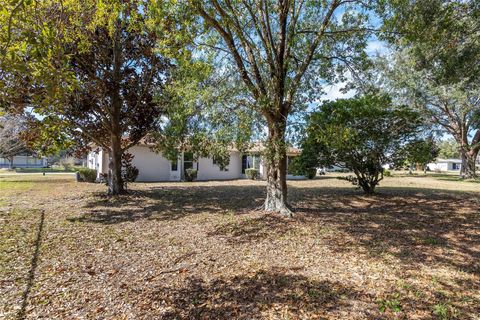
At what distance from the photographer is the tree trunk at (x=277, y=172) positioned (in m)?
7.42

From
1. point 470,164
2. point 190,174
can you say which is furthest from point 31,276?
point 470,164

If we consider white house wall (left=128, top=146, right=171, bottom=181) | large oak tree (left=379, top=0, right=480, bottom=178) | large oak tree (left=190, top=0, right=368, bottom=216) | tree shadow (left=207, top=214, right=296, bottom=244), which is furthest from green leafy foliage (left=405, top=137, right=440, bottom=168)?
white house wall (left=128, top=146, right=171, bottom=181)

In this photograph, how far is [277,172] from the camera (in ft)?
27.6

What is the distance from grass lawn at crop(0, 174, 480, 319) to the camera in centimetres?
334

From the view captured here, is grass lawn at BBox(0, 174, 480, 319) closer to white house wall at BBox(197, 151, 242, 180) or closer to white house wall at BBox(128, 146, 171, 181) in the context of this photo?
white house wall at BBox(128, 146, 171, 181)

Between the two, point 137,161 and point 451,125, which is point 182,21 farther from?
point 451,125

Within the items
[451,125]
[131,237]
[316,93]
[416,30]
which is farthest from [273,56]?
[451,125]

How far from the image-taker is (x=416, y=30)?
283 inches

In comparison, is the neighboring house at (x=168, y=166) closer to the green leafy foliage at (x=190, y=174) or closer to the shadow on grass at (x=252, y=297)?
the green leafy foliage at (x=190, y=174)

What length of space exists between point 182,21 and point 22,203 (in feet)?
28.0

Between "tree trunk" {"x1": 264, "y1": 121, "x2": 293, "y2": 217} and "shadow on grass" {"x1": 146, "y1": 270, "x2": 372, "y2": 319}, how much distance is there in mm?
3810

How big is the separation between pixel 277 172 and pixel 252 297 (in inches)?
202

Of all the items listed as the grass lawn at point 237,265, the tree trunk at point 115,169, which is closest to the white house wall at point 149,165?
the tree trunk at point 115,169

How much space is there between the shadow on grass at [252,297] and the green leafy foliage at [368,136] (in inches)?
241
